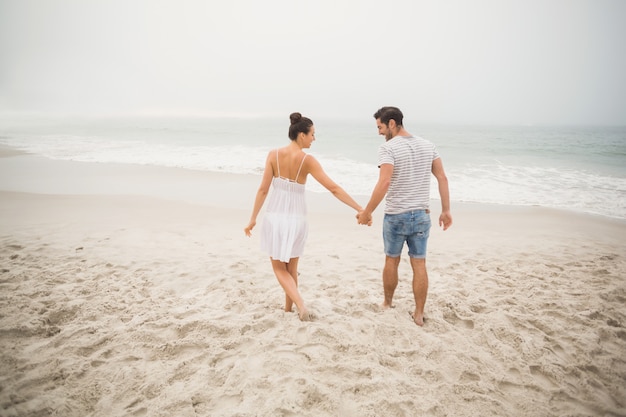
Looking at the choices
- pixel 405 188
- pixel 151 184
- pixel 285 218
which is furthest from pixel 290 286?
pixel 151 184

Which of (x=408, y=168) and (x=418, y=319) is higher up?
(x=408, y=168)

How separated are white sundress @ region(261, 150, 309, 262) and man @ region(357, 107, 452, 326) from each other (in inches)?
28.0

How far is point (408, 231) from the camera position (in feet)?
11.0

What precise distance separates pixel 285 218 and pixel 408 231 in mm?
1333

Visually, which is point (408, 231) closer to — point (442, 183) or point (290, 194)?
point (442, 183)

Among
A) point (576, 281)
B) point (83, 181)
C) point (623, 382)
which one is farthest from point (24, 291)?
point (83, 181)

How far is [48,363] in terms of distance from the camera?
2744 mm

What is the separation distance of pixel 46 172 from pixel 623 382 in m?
16.4

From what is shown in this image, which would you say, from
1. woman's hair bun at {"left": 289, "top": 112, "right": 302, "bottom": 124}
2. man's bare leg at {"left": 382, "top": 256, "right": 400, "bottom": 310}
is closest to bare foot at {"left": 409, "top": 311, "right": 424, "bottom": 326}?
man's bare leg at {"left": 382, "top": 256, "right": 400, "bottom": 310}

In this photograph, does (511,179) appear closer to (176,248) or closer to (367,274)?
(367,274)

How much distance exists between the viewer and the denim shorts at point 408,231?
3318 millimetres

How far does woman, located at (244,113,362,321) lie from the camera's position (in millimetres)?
3219

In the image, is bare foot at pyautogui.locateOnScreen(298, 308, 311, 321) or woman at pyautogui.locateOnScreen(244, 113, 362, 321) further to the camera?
bare foot at pyautogui.locateOnScreen(298, 308, 311, 321)

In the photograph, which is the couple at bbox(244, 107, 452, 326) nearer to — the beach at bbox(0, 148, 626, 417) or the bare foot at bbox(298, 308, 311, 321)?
the bare foot at bbox(298, 308, 311, 321)
